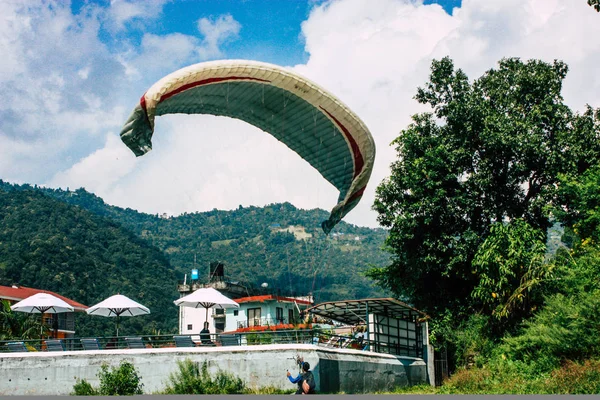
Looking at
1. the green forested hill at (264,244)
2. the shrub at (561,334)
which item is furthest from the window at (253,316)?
the shrub at (561,334)

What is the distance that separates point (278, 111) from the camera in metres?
17.9

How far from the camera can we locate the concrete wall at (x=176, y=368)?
666 inches

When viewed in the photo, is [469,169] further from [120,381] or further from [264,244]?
[264,244]

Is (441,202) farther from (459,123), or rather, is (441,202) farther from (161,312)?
(161,312)

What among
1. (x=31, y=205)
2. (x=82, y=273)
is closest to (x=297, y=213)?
(x=31, y=205)

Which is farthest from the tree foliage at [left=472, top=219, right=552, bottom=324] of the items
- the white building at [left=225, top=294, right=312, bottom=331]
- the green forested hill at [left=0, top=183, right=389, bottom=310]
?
the green forested hill at [left=0, top=183, right=389, bottom=310]

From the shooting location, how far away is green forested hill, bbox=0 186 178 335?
59094 mm

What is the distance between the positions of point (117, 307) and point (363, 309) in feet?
27.6

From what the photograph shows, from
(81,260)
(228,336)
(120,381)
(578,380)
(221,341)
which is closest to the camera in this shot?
(578,380)

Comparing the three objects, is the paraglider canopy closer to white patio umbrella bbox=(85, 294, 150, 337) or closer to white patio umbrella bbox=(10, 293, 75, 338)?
white patio umbrella bbox=(85, 294, 150, 337)

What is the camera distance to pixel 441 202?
974 inches

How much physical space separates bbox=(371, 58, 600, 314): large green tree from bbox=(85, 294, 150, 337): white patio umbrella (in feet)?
32.2

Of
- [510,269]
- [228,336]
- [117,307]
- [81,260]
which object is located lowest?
[228,336]

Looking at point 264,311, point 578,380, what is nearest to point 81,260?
point 264,311
